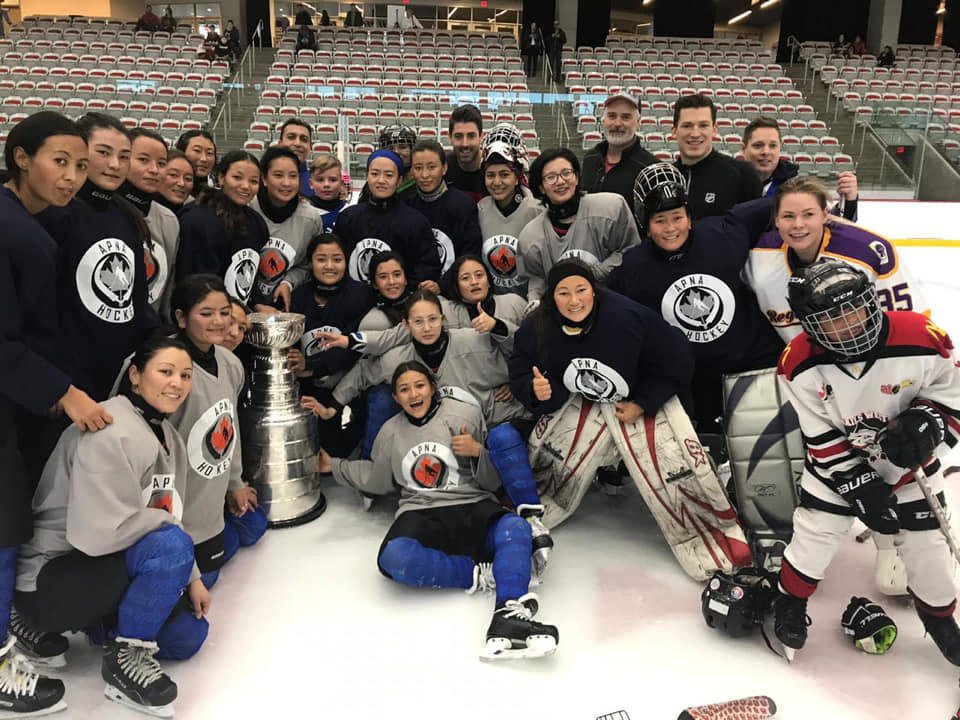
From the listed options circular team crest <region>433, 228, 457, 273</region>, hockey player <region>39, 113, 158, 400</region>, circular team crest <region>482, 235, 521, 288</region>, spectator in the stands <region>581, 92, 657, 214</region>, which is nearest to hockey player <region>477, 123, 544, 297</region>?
circular team crest <region>482, 235, 521, 288</region>

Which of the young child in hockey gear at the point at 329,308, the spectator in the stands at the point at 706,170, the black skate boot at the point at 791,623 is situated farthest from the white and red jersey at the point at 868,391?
the young child in hockey gear at the point at 329,308

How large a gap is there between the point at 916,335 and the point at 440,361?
1.68m

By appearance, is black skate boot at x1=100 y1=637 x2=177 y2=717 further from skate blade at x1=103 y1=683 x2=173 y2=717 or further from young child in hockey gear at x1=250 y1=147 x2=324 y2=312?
young child in hockey gear at x1=250 y1=147 x2=324 y2=312

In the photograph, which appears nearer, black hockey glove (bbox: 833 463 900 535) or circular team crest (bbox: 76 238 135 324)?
black hockey glove (bbox: 833 463 900 535)

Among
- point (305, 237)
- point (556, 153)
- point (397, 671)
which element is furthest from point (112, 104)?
point (397, 671)

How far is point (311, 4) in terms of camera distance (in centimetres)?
1975

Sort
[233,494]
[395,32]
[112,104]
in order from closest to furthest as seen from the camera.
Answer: [233,494] < [112,104] < [395,32]

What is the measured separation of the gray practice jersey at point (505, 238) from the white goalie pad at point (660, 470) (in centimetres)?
90

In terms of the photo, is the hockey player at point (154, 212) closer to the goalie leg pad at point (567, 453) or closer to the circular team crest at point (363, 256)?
the circular team crest at point (363, 256)

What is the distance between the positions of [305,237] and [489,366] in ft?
3.50

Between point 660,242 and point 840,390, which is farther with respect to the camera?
point 660,242

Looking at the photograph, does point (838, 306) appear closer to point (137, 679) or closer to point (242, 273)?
point (137, 679)

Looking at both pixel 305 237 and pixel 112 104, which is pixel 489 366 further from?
pixel 112 104

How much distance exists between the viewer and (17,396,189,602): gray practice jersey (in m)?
1.86
